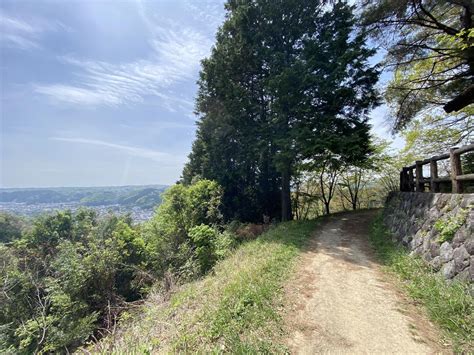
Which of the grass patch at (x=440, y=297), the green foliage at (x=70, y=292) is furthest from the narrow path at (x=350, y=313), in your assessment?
the green foliage at (x=70, y=292)

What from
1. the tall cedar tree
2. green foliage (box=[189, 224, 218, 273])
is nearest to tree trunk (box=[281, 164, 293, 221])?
the tall cedar tree

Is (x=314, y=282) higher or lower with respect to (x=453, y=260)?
lower

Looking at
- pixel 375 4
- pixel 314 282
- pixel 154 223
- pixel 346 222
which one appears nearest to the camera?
pixel 314 282

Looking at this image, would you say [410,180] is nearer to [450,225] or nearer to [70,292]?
[450,225]

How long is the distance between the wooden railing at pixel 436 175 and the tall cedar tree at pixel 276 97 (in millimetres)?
2146

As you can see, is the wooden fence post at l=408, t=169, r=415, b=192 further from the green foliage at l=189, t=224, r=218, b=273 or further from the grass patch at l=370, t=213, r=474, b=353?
the green foliage at l=189, t=224, r=218, b=273

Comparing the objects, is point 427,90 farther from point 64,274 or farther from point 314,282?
point 64,274

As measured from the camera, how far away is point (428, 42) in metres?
7.04

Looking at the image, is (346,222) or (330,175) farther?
(330,175)

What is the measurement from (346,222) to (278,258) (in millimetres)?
5788

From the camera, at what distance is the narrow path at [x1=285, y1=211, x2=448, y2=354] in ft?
8.86

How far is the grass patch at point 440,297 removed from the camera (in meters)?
2.66

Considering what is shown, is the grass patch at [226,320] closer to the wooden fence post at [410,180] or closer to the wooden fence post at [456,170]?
the wooden fence post at [456,170]

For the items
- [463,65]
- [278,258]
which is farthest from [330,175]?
[278,258]
